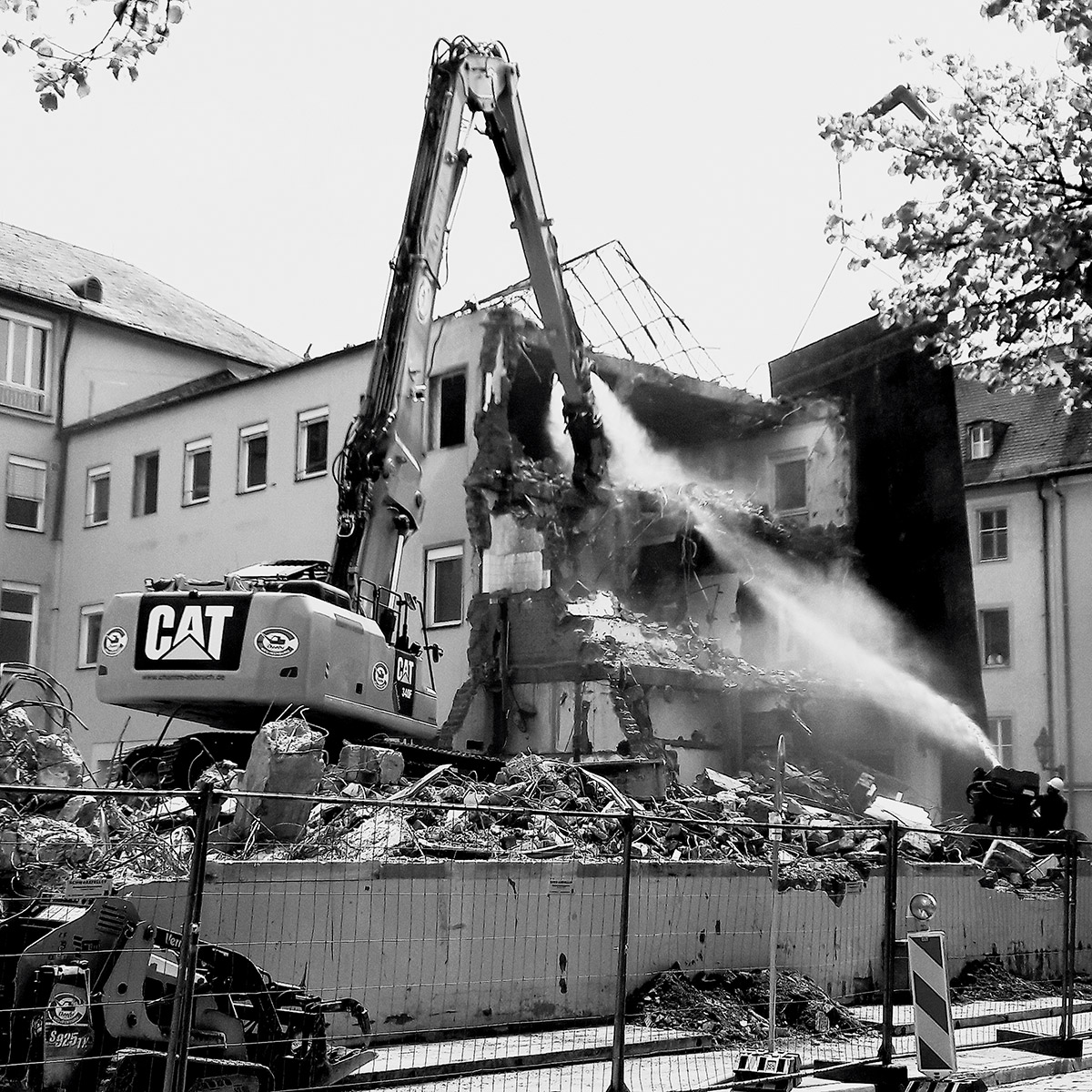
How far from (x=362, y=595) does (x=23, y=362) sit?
68.5 feet

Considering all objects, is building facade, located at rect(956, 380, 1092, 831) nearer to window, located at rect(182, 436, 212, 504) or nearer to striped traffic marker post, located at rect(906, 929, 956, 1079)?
window, located at rect(182, 436, 212, 504)

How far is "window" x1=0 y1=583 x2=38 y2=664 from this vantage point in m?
33.7

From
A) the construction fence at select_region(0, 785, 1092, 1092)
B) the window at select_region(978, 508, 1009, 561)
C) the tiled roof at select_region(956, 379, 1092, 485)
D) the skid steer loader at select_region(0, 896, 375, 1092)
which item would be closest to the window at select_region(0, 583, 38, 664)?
the tiled roof at select_region(956, 379, 1092, 485)

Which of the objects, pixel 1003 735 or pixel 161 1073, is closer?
pixel 161 1073

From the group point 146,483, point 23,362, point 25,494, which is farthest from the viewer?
point 23,362

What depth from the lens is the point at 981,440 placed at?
135 ft

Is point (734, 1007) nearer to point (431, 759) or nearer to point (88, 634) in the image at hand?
point (431, 759)

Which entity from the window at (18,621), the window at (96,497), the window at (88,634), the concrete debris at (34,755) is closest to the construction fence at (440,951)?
the concrete debris at (34,755)

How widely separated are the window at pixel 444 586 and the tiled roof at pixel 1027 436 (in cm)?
1588

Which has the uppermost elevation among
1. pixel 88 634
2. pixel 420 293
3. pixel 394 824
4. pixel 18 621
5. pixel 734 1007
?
pixel 420 293

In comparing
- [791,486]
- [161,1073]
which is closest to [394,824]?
[161,1073]

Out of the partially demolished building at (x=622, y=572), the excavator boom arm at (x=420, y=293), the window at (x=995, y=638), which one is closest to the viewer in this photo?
the excavator boom arm at (x=420, y=293)

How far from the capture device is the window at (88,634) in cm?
3312

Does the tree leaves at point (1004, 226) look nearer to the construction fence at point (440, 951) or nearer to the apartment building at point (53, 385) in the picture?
the construction fence at point (440, 951)
